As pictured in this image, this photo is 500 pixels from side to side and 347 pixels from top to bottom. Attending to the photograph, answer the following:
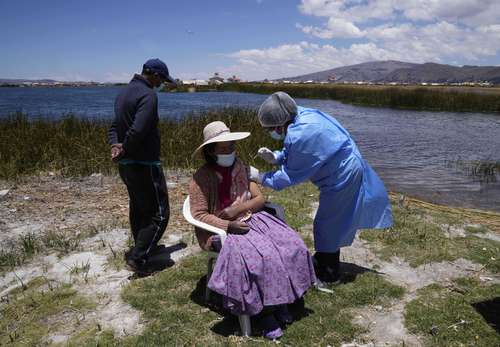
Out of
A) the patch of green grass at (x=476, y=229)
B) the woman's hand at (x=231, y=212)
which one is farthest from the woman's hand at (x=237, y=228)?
the patch of green grass at (x=476, y=229)

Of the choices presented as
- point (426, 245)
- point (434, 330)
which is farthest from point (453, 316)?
point (426, 245)

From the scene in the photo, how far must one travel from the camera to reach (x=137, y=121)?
3725 millimetres

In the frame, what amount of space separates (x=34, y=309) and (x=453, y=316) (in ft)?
11.7

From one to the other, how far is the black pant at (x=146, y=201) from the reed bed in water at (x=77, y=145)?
4.34 metres

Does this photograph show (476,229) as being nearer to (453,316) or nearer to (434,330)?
(453,316)

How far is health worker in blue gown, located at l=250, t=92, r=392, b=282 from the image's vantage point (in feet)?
11.3

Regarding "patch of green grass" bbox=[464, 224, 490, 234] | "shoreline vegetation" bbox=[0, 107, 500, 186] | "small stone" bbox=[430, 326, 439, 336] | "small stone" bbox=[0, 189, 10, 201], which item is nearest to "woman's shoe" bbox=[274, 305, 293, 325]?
"small stone" bbox=[430, 326, 439, 336]

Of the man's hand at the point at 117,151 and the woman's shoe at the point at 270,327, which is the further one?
the man's hand at the point at 117,151

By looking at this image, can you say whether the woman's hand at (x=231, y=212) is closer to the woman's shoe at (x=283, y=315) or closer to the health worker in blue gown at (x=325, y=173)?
the health worker in blue gown at (x=325, y=173)

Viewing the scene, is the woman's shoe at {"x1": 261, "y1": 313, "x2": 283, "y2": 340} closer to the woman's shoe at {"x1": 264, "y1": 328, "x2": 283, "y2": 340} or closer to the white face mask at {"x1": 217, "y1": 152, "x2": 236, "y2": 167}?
the woman's shoe at {"x1": 264, "y1": 328, "x2": 283, "y2": 340}

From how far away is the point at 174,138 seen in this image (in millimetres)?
9742

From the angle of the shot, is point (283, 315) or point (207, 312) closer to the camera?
point (283, 315)

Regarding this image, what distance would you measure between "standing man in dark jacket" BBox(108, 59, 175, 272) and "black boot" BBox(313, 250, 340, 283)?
162cm

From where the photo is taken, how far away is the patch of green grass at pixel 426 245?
4.66m
